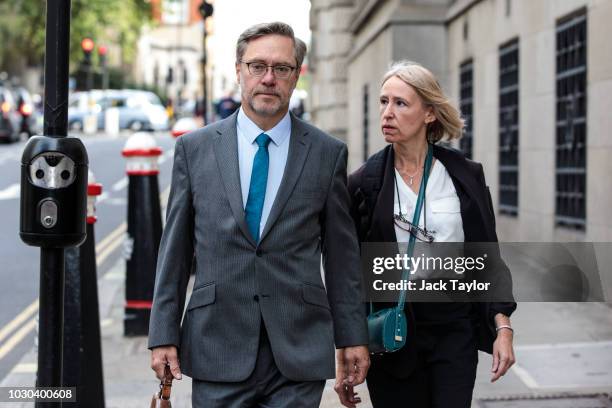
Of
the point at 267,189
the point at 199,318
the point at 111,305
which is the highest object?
the point at 267,189

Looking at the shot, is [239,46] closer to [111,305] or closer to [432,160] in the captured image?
[432,160]

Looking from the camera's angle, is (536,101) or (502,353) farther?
(536,101)

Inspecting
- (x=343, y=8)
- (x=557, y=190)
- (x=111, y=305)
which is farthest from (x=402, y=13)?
(x=343, y=8)

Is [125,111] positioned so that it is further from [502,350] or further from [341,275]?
[341,275]

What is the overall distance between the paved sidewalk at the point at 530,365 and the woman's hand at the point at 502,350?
2588 millimetres

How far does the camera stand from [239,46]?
159 inches

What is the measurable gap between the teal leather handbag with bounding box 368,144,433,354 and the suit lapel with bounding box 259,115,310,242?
1.63ft

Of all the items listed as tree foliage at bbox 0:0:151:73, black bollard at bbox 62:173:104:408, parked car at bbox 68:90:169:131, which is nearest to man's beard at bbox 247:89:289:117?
black bollard at bbox 62:173:104:408

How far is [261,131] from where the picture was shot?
13.4ft

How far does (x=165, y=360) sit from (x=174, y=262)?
12.2 inches

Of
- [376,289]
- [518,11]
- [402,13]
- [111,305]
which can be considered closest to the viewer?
[376,289]

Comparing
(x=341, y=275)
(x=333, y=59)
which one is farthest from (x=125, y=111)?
(x=341, y=275)

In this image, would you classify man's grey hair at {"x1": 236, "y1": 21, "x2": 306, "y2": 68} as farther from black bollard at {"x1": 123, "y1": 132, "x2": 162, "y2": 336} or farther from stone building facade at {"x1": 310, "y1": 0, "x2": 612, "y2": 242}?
stone building facade at {"x1": 310, "y1": 0, "x2": 612, "y2": 242}

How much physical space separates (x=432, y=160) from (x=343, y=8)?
2318 cm
